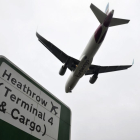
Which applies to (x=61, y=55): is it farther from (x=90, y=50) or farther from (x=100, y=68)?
(x=100, y=68)

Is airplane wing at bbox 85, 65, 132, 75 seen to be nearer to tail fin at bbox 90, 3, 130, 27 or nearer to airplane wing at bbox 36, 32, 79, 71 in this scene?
airplane wing at bbox 36, 32, 79, 71

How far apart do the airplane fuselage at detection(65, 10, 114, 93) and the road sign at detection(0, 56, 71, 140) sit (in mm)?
18584

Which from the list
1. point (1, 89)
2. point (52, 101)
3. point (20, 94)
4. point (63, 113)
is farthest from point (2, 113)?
point (63, 113)

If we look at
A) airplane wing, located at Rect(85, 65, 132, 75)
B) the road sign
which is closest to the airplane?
airplane wing, located at Rect(85, 65, 132, 75)

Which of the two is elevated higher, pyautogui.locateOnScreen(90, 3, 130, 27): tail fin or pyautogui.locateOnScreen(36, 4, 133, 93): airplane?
pyautogui.locateOnScreen(90, 3, 130, 27): tail fin

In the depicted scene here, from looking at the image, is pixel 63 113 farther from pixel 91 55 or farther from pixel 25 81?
pixel 91 55

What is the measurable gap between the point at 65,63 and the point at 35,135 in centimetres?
2293

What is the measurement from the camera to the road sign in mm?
3332

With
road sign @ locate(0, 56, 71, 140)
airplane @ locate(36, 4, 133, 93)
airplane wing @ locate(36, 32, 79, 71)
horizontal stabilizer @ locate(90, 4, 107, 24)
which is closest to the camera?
road sign @ locate(0, 56, 71, 140)

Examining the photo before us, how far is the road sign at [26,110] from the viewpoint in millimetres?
3332

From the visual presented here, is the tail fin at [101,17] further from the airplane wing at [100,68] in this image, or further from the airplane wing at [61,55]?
the airplane wing at [100,68]

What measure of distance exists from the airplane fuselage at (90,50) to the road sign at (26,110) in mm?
18584

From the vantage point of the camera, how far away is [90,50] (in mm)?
23266

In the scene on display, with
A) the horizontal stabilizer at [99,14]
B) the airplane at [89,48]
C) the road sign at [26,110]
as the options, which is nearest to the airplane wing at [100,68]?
the airplane at [89,48]
